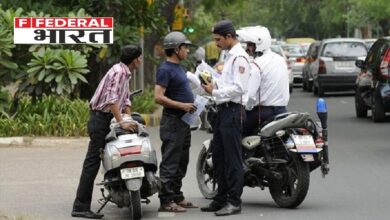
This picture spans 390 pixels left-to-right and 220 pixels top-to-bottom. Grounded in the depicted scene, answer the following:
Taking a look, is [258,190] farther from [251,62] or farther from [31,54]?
[31,54]

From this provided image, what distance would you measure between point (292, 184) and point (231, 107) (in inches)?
40.5

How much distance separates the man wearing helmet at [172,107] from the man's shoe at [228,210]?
54cm

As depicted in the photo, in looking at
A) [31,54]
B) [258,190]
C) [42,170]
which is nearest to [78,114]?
[31,54]

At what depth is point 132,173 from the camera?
10.1 metres

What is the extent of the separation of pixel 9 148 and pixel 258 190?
5.90 metres

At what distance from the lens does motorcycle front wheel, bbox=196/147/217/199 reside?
11531 millimetres

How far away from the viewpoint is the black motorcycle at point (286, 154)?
10555 mm

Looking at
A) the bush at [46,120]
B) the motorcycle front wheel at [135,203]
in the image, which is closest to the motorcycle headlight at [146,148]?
the motorcycle front wheel at [135,203]

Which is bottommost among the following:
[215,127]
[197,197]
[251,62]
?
[197,197]

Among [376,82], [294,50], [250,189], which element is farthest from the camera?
[294,50]

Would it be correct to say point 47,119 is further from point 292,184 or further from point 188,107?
point 292,184

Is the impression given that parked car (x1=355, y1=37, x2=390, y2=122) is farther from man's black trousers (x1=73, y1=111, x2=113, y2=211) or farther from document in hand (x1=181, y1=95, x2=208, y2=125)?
man's black trousers (x1=73, y1=111, x2=113, y2=211)

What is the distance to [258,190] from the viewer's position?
40.8 feet

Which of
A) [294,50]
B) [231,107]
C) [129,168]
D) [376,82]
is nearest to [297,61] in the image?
[294,50]
